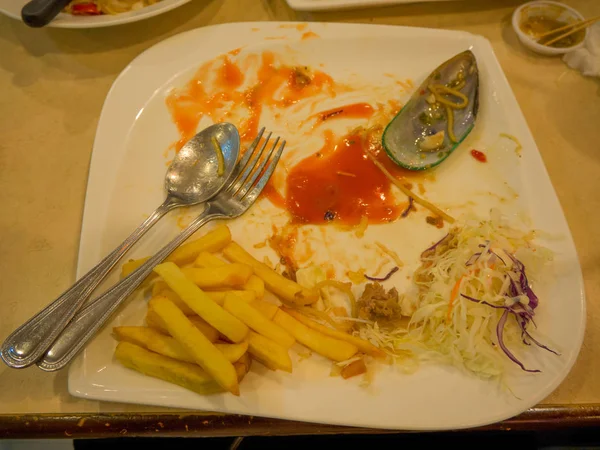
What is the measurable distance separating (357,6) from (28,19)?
4.62 feet

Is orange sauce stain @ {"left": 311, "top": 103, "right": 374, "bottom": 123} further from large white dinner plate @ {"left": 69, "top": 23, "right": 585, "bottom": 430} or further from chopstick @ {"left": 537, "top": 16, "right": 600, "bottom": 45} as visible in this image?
chopstick @ {"left": 537, "top": 16, "right": 600, "bottom": 45}

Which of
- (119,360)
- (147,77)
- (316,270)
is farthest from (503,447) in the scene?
(147,77)

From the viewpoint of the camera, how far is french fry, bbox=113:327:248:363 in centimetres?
121

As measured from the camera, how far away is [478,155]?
5.92ft

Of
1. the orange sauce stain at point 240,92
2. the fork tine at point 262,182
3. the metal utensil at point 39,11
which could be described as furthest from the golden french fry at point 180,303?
the metal utensil at point 39,11

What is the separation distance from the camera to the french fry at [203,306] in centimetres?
118

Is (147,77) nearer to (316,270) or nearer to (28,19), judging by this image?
(28,19)

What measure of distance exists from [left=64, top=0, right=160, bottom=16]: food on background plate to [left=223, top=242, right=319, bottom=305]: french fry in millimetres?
1336

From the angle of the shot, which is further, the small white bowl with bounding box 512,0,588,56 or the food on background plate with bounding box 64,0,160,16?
the small white bowl with bounding box 512,0,588,56

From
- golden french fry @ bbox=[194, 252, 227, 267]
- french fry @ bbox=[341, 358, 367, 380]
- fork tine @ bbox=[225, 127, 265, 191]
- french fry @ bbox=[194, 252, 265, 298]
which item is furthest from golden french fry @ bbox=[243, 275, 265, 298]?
fork tine @ bbox=[225, 127, 265, 191]

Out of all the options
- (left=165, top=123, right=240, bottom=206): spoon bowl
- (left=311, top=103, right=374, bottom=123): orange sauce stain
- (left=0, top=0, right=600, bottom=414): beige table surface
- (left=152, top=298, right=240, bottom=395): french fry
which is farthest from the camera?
(left=311, top=103, right=374, bottom=123): orange sauce stain

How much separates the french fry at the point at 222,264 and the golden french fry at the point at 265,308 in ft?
0.08

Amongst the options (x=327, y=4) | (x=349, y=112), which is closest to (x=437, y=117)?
(x=349, y=112)

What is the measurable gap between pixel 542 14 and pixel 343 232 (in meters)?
1.65
